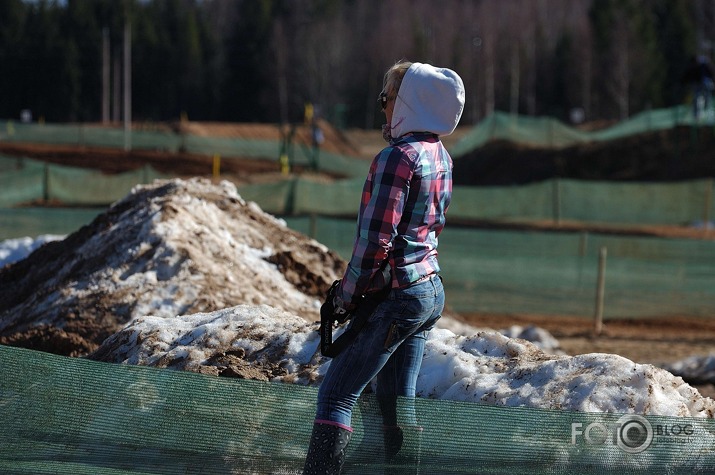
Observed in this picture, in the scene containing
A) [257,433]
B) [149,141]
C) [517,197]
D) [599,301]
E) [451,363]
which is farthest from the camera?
[149,141]

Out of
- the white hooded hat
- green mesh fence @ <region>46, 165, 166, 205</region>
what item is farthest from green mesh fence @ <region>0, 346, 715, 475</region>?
green mesh fence @ <region>46, 165, 166, 205</region>

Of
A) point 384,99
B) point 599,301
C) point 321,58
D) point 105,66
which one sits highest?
point 321,58

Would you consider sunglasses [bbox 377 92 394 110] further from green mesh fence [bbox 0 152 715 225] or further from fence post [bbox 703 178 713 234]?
fence post [bbox 703 178 713 234]

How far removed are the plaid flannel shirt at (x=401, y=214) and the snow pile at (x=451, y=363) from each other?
42.2 inches

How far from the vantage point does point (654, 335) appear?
1444cm

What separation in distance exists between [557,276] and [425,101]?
1157 centimetres

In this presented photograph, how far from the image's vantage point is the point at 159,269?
7.87 metres

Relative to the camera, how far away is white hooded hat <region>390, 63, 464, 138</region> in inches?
161

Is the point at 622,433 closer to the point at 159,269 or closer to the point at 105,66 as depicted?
the point at 159,269

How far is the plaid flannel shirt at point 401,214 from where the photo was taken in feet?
12.7

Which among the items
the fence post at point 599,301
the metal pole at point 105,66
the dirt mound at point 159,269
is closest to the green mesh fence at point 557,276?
the fence post at point 599,301

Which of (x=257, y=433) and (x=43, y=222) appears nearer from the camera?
(x=257, y=433)

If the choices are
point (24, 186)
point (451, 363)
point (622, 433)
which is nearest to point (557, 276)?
point (451, 363)

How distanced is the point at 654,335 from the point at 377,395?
35.5 ft
